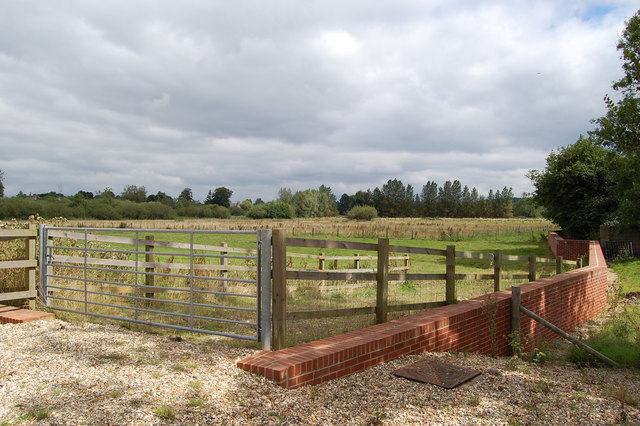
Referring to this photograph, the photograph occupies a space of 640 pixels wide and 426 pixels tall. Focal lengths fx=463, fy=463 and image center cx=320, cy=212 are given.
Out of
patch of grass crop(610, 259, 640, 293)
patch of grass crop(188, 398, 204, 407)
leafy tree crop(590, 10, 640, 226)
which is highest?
leafy tree crop(590, 10, 640, 226)

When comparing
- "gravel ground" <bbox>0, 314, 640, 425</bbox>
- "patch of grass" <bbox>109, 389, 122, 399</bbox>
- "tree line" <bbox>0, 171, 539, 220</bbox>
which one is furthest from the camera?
"tree line" <bbox>0, 171, 539, 220</bbox>

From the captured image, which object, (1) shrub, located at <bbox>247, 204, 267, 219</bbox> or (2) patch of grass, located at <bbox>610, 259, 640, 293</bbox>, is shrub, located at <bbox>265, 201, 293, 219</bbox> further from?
(2) patch of grass, located at <bbox>610, 259, 640, 293</bbox>

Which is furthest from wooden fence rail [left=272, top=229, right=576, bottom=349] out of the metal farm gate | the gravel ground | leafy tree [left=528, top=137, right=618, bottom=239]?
leafy tree [left=528, top=137, right=618, bottom=239]

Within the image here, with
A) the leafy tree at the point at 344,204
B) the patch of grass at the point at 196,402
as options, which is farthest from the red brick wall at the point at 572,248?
the leafy tree at the point at 344,204

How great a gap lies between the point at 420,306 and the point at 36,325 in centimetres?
571

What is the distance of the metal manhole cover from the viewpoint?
15.5ft

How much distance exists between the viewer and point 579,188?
29.4m

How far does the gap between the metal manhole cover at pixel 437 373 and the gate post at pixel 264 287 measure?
1437 millimetres

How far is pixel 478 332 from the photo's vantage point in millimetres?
7281

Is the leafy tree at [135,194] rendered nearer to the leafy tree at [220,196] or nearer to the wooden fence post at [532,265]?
the leafy tree at [220,196]

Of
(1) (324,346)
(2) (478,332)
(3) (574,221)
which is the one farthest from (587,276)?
(3) (574,221)

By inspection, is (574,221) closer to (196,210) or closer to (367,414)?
(367,414)

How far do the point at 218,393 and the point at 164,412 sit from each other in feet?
1.84

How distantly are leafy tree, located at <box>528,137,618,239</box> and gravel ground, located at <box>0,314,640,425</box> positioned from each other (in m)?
26.9
